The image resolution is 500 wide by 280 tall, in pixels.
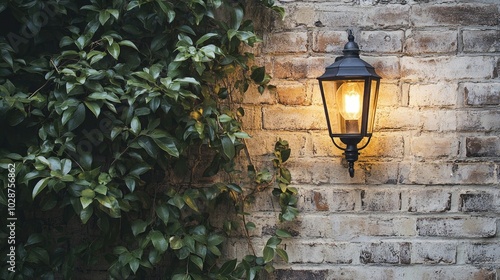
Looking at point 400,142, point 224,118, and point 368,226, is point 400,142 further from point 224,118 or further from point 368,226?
point 224,118

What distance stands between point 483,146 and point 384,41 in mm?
508

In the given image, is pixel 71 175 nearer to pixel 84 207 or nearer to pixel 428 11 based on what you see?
pixel 84 207

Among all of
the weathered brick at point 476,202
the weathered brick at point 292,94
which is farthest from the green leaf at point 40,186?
the weathered brick at point 476,202

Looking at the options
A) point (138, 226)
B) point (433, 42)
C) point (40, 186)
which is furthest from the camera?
point (433, 42)

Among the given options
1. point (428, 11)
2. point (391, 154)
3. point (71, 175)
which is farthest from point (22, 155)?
point (428, 11)

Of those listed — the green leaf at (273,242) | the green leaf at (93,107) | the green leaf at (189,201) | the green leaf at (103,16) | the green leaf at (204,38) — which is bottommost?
the green leaf at (273,242)

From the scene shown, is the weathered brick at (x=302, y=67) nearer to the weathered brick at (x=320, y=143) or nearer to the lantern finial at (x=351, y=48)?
the lantern finial at (x=351, y=48)

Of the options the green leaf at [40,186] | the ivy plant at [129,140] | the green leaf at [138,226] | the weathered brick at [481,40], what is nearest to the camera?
the green leaf at [40,186]

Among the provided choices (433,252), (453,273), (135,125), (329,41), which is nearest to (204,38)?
(135,125)

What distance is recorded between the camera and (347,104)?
2004mm

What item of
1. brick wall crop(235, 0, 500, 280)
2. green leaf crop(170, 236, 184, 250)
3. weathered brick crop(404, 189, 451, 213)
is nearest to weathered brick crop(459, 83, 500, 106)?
brick wall crop(235, 0, 500, 280)

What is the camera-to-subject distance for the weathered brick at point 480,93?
215cm

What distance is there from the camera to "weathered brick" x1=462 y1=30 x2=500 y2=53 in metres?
2.14

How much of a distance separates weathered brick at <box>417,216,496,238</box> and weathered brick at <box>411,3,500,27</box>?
2.26 ft
